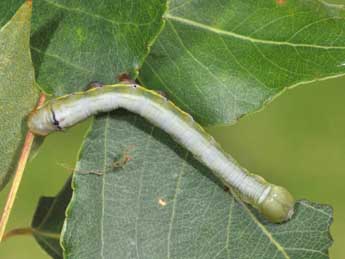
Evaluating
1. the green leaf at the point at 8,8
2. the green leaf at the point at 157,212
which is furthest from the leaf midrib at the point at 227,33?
the green leaf at the point at 8,8

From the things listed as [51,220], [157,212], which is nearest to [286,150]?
[51,220]

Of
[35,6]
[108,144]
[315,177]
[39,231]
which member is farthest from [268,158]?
[35,6]

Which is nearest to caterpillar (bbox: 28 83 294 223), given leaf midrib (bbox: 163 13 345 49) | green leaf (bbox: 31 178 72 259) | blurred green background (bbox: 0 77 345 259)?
leaf midrib (bbox: 163 13 345 49)

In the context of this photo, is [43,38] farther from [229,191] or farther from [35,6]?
[229,191]

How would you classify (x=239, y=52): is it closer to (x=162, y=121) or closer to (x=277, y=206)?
(x=162, y=121)

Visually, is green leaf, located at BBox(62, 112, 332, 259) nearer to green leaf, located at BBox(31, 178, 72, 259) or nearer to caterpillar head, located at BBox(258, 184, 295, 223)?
caterpillar head, located at BBox(258, 184, 295, 223)

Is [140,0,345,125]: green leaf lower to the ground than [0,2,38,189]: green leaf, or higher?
higher
